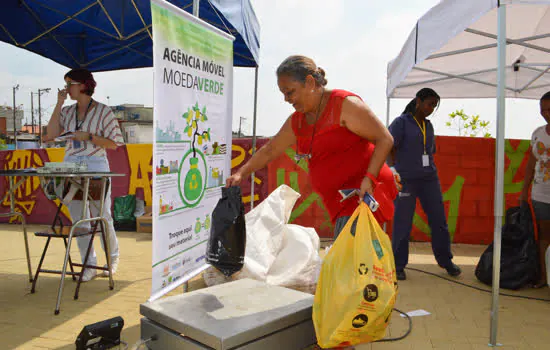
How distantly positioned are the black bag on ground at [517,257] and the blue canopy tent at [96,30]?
10.9 ft

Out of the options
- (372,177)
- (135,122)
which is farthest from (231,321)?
(135,122)

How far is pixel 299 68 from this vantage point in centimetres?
229

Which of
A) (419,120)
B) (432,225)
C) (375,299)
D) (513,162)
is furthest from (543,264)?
(375,299)

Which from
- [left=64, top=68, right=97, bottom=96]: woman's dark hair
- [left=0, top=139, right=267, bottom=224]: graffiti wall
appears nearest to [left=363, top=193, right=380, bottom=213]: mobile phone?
[left=64, top=68, right=97, bottom=96]: woman's dark hair

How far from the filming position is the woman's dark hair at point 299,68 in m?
2.29

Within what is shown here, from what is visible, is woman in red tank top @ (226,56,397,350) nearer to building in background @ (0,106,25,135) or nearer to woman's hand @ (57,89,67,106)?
woman's hand @ (57,89,67,106)

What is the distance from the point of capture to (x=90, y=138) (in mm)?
3998

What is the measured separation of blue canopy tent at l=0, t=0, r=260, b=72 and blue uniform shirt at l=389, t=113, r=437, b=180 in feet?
5.85

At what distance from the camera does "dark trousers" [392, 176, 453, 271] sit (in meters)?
4.49

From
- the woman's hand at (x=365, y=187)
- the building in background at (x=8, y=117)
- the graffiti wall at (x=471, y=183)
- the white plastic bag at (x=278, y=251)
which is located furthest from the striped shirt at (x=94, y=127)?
the building in background at (x=8, y=117)

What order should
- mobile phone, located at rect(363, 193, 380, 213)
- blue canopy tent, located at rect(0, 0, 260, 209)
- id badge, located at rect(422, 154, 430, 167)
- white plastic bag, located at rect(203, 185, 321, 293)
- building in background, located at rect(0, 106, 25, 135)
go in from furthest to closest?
building in background, located at rect(0, 106, 25, 135) < blue canopy tent, located at rect(0, 0, 260, 209) < id badge, located at rect(422, 154, 430, 167) < white plastic bag, located at rect(203, 185, 321, 293) < mobile phone, located at rect(363, 193, 380, 213)

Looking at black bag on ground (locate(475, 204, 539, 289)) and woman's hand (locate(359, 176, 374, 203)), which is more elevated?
woman's hand (locate(359, 176, 374, 203))

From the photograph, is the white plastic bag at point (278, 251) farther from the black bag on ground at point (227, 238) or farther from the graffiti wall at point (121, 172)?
the graffiti wall at point (121, 172)

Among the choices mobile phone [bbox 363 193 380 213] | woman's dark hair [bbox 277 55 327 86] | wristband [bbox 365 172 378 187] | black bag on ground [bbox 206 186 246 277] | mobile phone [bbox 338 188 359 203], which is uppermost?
woman's dark hair [bbox 277 55 327 86]
